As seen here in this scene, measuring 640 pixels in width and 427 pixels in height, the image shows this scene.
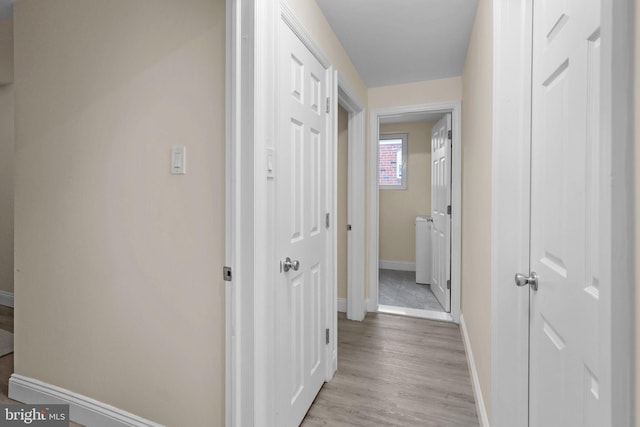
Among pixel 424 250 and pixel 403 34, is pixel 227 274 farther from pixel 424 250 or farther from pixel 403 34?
pixel 424 250

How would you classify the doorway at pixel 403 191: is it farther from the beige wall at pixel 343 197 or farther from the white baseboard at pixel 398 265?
the beige wall at pixel 343 197

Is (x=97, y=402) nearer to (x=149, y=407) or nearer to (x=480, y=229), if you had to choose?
(x=149, y=407)

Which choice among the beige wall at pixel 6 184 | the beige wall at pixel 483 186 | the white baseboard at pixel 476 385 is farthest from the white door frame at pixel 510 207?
the beige wall at pixel 6 184

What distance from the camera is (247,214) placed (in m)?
1.22

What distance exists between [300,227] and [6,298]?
395 cm

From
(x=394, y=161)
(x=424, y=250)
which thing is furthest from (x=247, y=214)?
(x=394, y=161)

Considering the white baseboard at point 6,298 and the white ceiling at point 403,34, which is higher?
the white ceiling at point 403,34

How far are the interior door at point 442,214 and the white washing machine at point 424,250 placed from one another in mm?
338

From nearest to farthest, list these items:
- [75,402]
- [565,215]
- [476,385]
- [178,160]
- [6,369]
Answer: [565,215]
[178,160]
[75,402]
[476,385]
[6,369]

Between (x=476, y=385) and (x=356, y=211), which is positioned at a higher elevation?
(x=356, y=211)

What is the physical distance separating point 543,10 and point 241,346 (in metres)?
1.62

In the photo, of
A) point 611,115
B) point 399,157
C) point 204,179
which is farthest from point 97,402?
point 399,157

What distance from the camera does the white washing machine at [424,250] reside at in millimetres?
4305

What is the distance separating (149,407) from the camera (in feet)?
4.88
